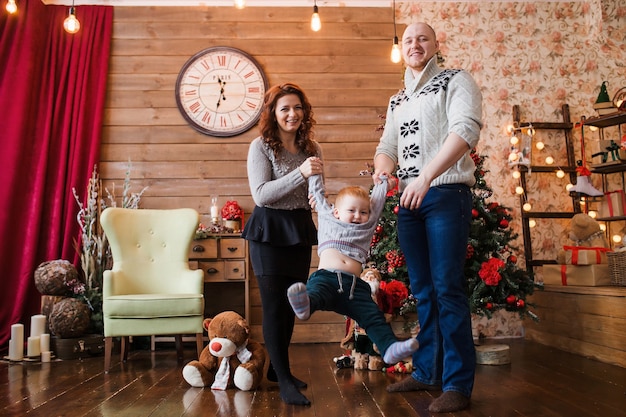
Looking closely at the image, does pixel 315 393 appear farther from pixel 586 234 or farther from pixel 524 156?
pixel 524 156

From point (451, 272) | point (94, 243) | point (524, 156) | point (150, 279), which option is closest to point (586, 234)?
point (524, 156)

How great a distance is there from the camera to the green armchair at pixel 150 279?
3.19m

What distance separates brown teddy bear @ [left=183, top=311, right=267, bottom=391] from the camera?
2.50 metres

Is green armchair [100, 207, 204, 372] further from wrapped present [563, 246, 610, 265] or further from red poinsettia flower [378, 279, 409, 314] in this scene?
wrapped present [563, 246, 610, 265]

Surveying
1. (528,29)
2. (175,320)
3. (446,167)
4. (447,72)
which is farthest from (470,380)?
(528,29)

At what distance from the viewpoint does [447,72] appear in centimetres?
212

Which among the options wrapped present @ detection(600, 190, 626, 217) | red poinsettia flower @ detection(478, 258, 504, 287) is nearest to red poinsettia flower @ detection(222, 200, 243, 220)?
red poinsettia flower @ detection(478, 258, 504, 287)

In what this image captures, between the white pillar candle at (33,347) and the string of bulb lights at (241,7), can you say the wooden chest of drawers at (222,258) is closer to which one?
the white pillar candle at (33,347)

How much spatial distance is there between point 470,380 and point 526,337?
8.22 ft

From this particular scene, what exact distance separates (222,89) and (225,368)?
2.61 meters

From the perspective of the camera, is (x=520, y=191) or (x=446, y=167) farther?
(x=520, y=191)

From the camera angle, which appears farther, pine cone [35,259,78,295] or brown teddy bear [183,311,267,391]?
pine cone [35,259,78,295]

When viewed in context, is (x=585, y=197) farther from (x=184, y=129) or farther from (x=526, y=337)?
(x=184, y=129)

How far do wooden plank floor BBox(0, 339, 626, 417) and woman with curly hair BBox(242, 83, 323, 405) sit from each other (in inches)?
8.6
